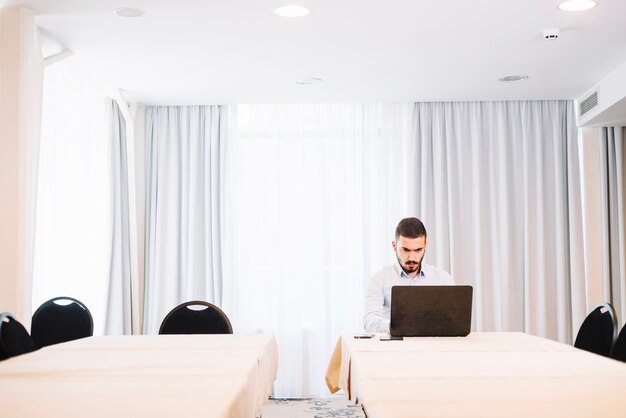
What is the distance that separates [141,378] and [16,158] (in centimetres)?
207

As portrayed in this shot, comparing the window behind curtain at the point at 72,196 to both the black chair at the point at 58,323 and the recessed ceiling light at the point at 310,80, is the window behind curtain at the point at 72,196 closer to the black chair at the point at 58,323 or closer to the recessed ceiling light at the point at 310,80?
the black chair at the point at 58,323

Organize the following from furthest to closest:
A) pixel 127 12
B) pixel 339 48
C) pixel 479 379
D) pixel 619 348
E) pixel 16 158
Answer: pixel 339 48 → pixel 127 12 → pixel 16 158 → pixel 619 348 → pixel 479 379

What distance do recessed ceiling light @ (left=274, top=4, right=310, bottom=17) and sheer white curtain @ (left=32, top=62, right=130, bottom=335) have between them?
1.91 metres

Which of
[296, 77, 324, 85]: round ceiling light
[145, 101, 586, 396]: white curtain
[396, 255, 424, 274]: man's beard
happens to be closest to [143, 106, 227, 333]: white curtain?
[145, 101, 586, 396]: white curtain

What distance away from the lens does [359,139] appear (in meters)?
6.66

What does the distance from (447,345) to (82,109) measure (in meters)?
3.68

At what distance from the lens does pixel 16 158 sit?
4.02m

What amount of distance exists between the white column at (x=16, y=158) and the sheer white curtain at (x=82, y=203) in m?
0.81

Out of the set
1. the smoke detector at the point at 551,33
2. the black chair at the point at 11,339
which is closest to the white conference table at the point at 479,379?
the black chair at the point at 11,339

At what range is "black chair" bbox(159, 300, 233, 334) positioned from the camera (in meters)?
4.16

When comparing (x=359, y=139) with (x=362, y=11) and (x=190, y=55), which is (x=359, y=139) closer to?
(x=190, y=55)

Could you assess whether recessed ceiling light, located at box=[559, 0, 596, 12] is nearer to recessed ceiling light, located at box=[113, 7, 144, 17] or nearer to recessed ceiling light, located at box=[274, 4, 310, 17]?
recessed ceiling light, located at box=[274, 4, 310, 17]

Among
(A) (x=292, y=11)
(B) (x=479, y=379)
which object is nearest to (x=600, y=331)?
(B) (x=479, y=379)

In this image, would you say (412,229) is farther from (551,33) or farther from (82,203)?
(82,203)
